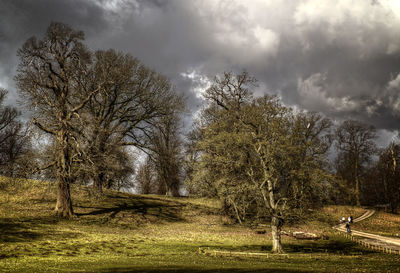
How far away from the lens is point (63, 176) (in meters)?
26.0

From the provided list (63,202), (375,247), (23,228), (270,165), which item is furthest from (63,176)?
(375,247)

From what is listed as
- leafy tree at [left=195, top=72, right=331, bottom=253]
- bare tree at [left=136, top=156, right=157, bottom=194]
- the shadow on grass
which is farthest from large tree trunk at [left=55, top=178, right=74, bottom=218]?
bare tree at [left=136, top=156, right=157, bottom=194]

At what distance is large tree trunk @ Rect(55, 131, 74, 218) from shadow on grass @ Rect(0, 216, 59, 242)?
1800 millimetres

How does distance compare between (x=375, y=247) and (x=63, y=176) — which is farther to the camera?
(x=375, y=247)

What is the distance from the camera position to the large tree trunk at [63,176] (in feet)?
87.6

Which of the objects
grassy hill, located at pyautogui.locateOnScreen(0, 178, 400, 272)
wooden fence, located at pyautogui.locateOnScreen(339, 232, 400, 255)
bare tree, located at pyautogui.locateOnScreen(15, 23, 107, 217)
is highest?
bare tree, located at pyautogui.locateOnScreen(15, 23, 107, 217)

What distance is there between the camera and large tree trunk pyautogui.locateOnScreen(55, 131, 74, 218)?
26.7 m

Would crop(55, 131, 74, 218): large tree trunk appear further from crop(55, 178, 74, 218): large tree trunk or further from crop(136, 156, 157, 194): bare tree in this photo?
crop(136, 156, 157, 194): bare tree

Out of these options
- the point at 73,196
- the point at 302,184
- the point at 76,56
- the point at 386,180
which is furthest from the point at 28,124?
the point at 386,180

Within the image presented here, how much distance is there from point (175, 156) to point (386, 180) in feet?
164

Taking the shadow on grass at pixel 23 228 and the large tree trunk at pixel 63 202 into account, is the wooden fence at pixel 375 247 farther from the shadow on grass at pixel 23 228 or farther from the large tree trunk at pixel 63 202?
the large tree trunk at pixel 63 202

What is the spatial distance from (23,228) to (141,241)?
8834 millimetres

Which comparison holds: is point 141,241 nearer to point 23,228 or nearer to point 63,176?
point 23,228

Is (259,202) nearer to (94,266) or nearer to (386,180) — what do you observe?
(94,266)
